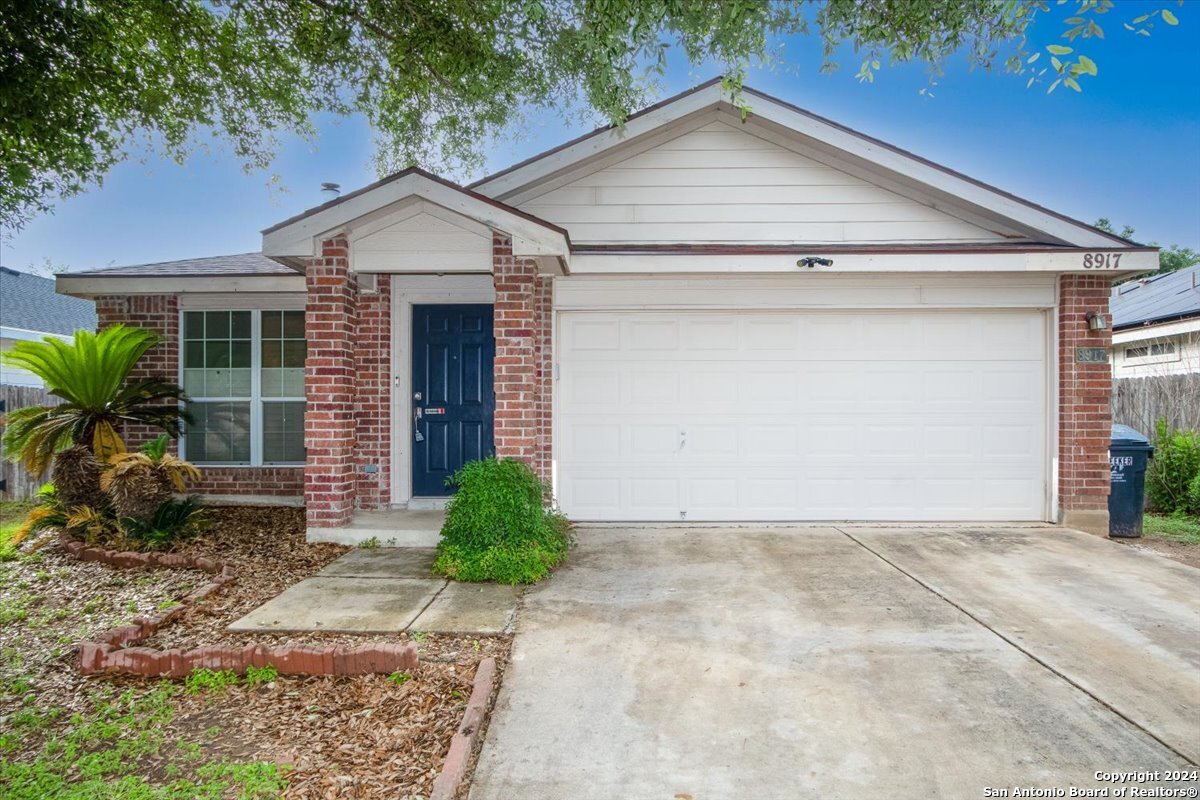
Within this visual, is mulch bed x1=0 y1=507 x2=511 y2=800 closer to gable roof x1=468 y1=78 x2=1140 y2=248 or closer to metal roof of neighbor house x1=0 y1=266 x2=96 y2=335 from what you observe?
gable roof x1=468 y1=78 x2=1140 y2=248

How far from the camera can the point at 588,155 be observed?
23.7ft

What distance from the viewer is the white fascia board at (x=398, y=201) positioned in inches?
235

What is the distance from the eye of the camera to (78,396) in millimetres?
6793

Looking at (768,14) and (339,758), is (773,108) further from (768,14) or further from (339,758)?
(339,758)

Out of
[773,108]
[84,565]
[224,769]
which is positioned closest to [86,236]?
[84,565]

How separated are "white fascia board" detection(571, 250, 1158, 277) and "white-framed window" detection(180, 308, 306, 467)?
14.3ft

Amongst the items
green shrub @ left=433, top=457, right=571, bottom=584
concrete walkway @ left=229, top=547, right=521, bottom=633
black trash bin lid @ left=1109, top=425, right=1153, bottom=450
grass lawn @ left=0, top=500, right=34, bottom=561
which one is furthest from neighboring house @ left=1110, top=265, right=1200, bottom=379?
grass lawn @ left=0, top=500, right=34, bottom=561

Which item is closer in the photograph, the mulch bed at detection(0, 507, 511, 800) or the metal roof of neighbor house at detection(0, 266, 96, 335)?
the mulch bed at detection(0, 507, 511, 800)

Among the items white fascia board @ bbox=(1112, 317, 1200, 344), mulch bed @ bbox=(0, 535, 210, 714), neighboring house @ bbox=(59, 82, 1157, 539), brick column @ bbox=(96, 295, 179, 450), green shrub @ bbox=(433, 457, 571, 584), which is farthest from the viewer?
white fascia board @ bbox=(1112, 317, 1200, 344)

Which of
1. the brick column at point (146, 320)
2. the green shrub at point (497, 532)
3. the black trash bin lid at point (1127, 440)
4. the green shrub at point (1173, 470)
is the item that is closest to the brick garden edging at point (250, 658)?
the green shrub at point (497, 532)

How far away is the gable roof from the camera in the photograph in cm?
701

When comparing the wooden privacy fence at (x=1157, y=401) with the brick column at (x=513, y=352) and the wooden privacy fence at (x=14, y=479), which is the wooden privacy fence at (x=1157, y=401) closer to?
the brick column at (x=513, y=352)

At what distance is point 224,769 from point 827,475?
20.1 ft

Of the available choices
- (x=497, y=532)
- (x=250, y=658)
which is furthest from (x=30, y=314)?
(x=250, y=658)
